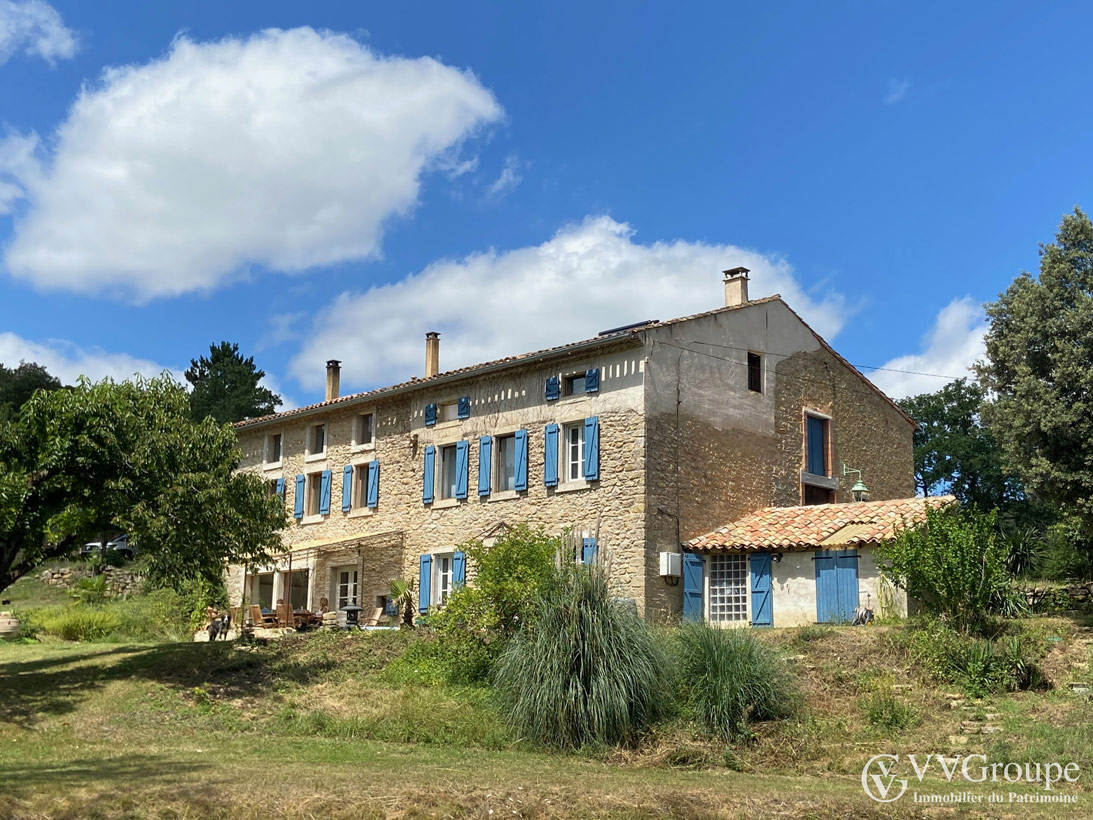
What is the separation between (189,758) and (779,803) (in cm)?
694

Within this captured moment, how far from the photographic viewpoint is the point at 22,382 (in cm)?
5184

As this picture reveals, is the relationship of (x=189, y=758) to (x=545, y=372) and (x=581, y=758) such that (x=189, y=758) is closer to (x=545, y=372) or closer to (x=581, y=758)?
(x=581, y=758)

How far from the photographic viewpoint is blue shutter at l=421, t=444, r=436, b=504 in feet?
84.4

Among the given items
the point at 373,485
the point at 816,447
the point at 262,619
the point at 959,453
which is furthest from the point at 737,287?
the point at 959,453

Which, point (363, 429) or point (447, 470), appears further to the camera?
point (363, 429)

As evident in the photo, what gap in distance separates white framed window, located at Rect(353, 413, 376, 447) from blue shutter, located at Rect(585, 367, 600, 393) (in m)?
7.00

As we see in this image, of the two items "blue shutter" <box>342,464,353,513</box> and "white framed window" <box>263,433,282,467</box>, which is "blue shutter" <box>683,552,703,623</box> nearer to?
"blue shutter" <box>342,464,353,513</box>

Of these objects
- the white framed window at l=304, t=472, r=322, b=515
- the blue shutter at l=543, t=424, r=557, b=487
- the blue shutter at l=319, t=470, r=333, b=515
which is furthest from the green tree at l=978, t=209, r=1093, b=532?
the white framed window at l=304, t=472, r=322, b=515

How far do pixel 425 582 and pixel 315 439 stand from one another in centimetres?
609

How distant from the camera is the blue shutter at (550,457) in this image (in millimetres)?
23234

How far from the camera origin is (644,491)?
2169 centimetres

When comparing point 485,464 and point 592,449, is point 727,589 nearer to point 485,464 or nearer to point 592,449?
point 592,449

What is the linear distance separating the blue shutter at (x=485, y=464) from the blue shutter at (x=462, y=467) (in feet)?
1.48

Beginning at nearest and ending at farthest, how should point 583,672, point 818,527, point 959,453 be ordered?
point 583,672
point 818,527
point 959,453
